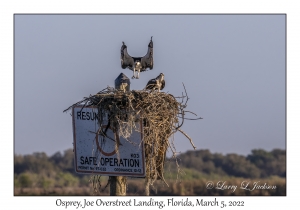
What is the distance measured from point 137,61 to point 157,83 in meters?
0.69

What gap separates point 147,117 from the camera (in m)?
5.76

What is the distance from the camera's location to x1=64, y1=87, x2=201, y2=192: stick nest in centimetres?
567

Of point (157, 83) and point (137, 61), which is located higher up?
point (137, 61)

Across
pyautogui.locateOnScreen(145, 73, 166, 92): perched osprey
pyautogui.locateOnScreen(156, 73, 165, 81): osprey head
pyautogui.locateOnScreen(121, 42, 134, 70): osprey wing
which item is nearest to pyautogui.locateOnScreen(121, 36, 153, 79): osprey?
pyautogui.locateOnScreen(121, 42, 134, 70): osprey wing

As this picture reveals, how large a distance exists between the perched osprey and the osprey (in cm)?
40

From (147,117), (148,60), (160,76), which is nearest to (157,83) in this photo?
(160,76)

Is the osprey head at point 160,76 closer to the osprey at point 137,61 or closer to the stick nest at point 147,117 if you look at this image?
the osprey at point 137,61

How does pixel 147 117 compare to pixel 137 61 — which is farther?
pixel 137 61

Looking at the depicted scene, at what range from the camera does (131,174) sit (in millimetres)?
5473

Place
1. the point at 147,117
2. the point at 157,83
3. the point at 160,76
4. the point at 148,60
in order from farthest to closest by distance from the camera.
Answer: the point at 160,76
the point at 157,83
the point at 148,60
the point at 147,117

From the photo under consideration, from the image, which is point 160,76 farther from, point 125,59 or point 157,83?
point 125,59
